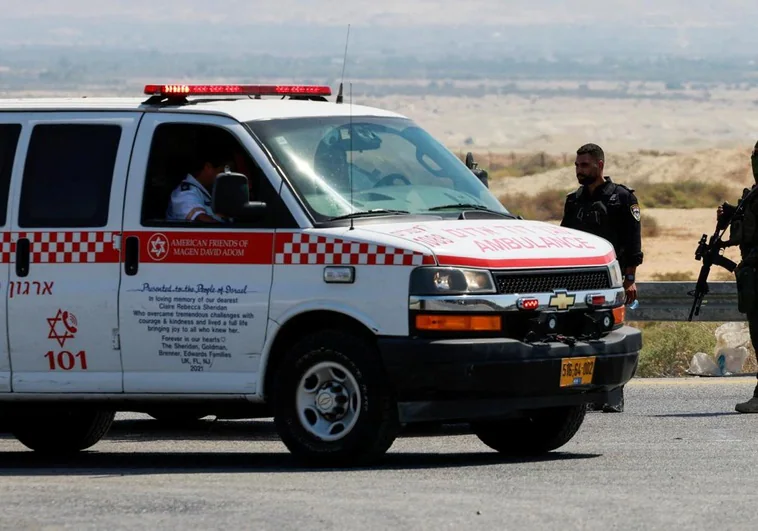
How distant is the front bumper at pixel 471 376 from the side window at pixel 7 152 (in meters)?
2.41

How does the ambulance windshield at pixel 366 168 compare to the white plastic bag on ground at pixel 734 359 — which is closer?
the ambulance windshield at pixel 366 168

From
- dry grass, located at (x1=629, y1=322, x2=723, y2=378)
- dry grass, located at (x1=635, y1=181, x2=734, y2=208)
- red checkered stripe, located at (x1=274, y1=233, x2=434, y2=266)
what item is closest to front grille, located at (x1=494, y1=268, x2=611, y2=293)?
red checkered stripe, located at (x1=274, y1=233, x2=434, y2=266)

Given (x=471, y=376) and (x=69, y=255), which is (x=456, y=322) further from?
(x=69, y=255)

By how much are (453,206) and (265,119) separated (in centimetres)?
110

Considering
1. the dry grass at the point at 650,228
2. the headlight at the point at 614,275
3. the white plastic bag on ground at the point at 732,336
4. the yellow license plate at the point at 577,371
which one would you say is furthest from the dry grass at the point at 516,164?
the yellow license plate at the point at 577,371

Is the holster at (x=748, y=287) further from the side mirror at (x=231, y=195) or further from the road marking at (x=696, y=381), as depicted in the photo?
the side mirror at (x=231, y=195)

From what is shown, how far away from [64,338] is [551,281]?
8.40 ft

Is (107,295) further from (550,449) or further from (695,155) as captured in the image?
(695,155)

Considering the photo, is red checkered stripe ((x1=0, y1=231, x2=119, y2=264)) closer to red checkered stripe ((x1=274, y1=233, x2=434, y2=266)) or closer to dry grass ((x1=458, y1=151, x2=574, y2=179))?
red checkered stripe ((x1=274, y1=233, x2=434, y2=266))

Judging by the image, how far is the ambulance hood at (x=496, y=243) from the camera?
8656 millimetres

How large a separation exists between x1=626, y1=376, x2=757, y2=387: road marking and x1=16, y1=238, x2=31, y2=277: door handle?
6.03 meters

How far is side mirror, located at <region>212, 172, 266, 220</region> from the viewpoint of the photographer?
29.1 ft

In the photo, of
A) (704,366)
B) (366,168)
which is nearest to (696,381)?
(704,366)

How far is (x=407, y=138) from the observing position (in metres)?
9.87
